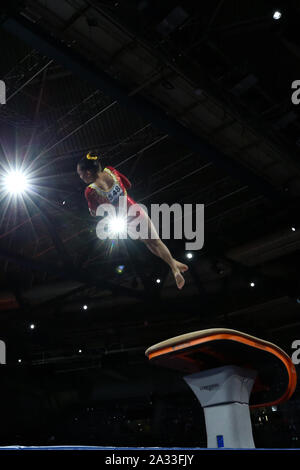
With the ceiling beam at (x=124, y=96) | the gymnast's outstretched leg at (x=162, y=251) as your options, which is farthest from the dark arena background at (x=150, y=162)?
the gymnast's outstretched leg at (x=162, y=251)

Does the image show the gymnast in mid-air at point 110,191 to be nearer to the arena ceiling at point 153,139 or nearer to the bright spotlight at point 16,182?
the arena ceiling at point 153,139

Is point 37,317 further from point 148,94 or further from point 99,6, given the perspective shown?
point 99,6

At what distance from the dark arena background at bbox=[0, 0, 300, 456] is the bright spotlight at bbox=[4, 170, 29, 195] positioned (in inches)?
3.7

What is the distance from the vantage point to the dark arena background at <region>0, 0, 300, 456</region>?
652cm

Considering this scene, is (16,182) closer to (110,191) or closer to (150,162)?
(150,162)

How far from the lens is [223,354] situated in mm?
4184

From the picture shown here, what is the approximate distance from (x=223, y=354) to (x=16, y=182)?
618 cm

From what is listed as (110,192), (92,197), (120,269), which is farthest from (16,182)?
(110,192)

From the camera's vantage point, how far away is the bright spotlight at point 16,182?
8656 mm

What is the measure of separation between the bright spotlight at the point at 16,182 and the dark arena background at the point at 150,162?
3.7 inches

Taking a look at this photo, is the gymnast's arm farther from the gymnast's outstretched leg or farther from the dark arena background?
the dark arena background

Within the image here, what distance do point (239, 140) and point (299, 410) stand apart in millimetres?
11780

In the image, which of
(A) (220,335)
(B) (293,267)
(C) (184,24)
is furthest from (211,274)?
(A) (220,335)

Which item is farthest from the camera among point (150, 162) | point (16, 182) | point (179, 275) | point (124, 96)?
point (150, 162)
